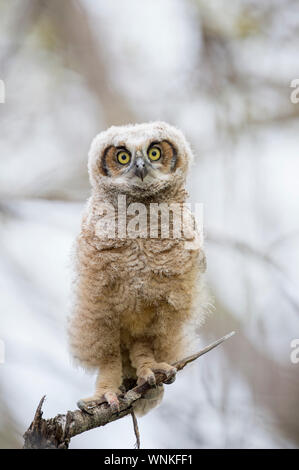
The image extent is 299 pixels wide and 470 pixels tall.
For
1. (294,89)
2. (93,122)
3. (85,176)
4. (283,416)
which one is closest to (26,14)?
(93,122)

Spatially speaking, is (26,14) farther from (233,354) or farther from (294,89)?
(233,354)

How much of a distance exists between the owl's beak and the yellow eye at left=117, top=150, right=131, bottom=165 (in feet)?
0.48

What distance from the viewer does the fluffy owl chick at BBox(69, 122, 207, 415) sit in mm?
3481

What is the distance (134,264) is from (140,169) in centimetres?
56

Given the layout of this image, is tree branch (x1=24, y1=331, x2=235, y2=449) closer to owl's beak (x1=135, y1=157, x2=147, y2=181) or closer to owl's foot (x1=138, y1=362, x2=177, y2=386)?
owl's foot (x1=138, y1=362, x2=177, y2=386)

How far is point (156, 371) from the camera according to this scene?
3619 millimetres

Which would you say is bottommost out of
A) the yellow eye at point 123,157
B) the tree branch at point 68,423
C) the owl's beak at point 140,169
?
the tree branch at point 68,423

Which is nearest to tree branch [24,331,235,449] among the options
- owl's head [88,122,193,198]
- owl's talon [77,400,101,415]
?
owl's talon [77,400,101,415]

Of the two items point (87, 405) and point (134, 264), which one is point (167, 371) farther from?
point (134, 264)

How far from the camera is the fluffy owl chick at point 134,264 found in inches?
137

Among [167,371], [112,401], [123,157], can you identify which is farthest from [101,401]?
[123,157]

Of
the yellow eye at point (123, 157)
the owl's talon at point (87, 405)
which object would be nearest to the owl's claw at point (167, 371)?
the owl's talon at point (87, 405)

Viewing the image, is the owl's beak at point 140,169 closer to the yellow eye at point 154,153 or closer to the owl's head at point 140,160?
the owl's head at point 140,160

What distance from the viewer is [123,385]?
396 cm
